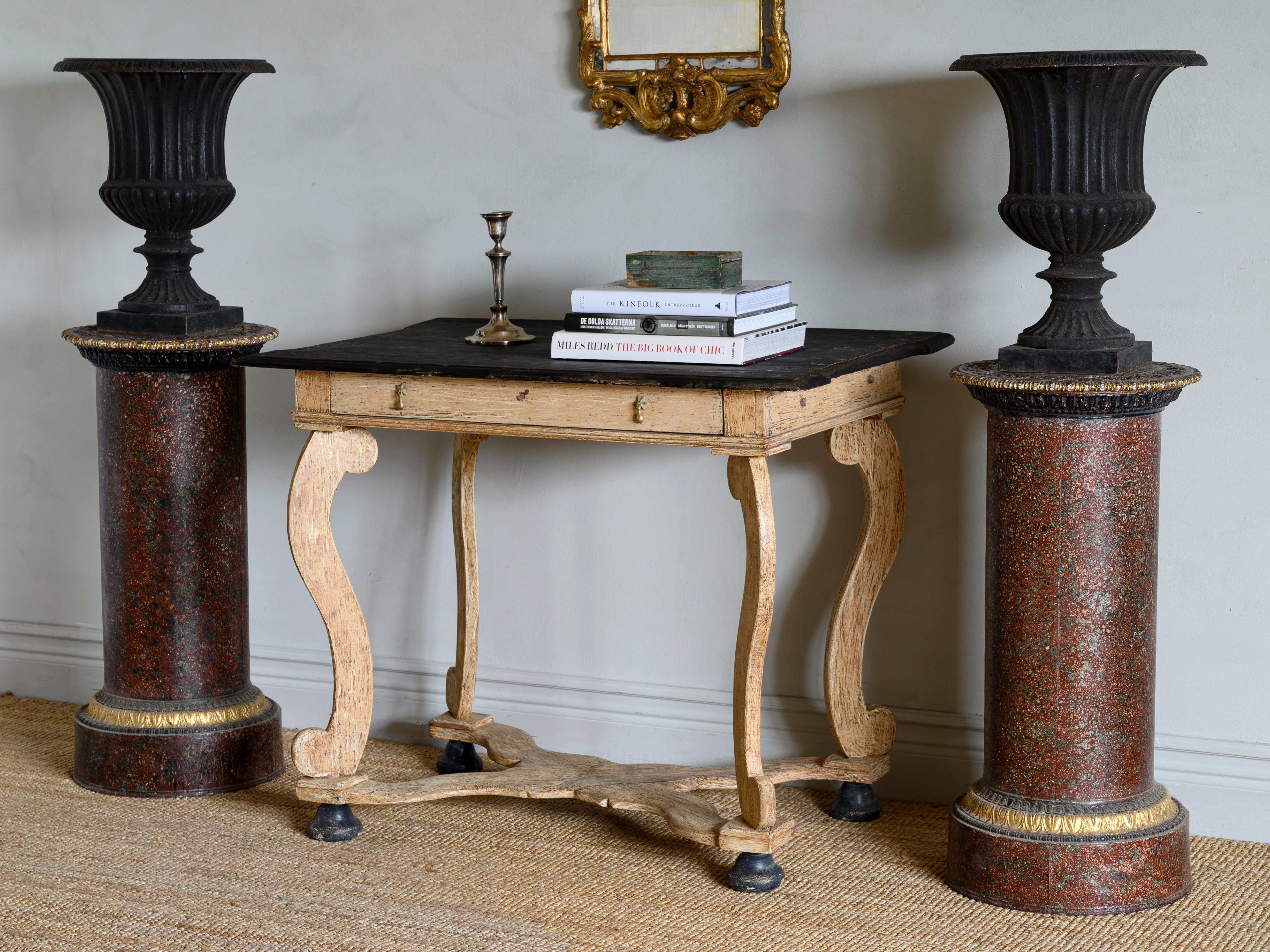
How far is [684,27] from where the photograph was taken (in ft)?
9.36

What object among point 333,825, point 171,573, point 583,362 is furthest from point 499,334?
point 333,825

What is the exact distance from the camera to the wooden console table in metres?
2.31

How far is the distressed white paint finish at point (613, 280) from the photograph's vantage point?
2629mm

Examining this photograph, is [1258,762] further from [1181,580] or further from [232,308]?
[232,308]

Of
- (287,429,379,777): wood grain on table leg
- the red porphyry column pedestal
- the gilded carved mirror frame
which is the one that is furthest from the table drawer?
the gilded carved mirror frame

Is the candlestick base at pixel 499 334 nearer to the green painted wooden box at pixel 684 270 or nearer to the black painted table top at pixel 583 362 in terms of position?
the black painted table top at pixel 583 362

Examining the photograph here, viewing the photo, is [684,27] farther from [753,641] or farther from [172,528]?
[172,528]

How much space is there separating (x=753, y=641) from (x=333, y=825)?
2.78 feet

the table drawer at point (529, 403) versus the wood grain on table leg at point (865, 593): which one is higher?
the table drawer at point (529, 403)

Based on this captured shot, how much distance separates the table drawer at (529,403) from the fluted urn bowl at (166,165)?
502 millimetres

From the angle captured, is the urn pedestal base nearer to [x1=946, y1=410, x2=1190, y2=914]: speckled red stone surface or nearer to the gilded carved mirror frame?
the gilded carved mirror frame

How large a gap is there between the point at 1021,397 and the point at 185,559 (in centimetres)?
159

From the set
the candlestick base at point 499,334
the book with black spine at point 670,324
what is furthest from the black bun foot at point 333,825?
the book with black spine at point 670,324

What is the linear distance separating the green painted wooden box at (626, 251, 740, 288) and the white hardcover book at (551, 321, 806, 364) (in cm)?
11
